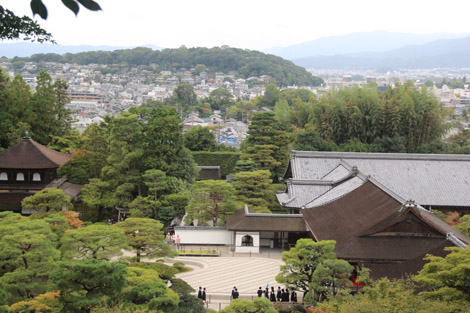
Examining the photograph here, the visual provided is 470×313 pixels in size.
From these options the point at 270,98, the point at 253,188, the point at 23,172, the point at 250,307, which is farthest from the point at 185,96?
the point at 250,307

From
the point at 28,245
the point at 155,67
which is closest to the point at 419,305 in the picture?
the point at 28,245

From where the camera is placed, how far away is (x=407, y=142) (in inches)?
1284

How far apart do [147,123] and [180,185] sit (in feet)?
13.6

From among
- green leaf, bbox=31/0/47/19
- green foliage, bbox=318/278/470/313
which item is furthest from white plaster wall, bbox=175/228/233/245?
green leaf, bbox=31/0/47/19

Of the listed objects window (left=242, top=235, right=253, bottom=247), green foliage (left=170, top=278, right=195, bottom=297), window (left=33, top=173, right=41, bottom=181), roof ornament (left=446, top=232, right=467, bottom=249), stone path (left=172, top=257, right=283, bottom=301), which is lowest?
stone path (left=172, top=257, right=283, bottom=301)

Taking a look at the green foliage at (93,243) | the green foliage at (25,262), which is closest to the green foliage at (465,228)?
the green foliage at (93,243)

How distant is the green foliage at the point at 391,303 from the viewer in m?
9.08

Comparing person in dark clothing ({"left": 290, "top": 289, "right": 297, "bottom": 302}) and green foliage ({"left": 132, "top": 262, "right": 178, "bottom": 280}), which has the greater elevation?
green foliage ({"left": 132, "top": 262, "right": 178, "bottom": 280})

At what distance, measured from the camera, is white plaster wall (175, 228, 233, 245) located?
2127cm

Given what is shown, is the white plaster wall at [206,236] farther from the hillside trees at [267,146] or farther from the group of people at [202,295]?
the hillside trees at [267,146]

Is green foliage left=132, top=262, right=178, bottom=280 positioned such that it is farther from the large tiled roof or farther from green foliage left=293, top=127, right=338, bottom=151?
green foliage left=293, top=127, right=338, bottom=151

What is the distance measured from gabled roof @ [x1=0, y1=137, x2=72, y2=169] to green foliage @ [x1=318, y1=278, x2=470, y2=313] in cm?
1775

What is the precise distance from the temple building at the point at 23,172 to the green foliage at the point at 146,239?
9.16m

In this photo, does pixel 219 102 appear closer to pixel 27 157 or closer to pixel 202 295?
pixel 27 157
